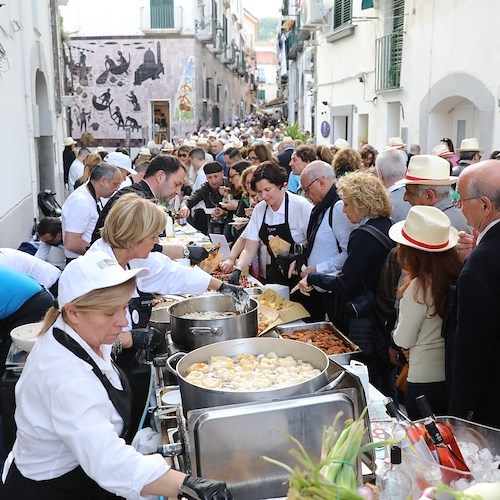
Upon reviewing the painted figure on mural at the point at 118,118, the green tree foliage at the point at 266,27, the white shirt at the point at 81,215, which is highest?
the green tree foliage at the point at 266,27

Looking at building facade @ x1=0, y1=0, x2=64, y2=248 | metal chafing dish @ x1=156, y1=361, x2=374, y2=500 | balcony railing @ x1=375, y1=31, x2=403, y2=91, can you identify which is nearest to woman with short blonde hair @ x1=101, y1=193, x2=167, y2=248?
metal chafing dish @ x1=156, y1=361, x2=374, y2=500

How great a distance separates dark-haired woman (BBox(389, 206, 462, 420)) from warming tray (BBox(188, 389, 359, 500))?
3.29ft

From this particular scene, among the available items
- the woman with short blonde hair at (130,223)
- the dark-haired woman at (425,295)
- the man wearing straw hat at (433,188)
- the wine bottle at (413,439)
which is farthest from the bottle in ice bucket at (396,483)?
the man wearing straw hat at (433,188)

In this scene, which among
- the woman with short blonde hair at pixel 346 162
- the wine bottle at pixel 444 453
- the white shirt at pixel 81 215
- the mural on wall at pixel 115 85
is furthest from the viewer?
the mural on wall at pixel 115 85

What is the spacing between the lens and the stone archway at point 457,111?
28.0 feet

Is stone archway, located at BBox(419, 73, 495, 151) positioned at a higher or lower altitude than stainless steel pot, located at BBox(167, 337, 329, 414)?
higher

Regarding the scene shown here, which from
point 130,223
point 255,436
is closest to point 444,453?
point 255,436

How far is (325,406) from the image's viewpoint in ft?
6.84

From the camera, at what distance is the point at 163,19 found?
25.9 m

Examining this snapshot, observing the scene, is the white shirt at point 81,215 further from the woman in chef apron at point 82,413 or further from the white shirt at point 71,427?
the white shirt at point 71,427

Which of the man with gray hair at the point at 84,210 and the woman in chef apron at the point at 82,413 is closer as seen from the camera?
the woman in chef apron at the point at 82,413

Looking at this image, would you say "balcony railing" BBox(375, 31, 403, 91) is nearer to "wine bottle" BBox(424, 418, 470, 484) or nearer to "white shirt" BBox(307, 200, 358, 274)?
"white shirt" BBox(307, 200, 358, 274)

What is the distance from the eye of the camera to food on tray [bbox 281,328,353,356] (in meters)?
3.27

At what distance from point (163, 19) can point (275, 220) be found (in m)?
23.4
